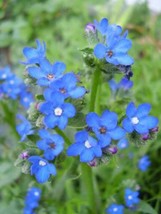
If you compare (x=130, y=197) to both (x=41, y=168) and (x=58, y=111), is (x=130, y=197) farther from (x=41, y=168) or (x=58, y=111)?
(x=58, y=111)

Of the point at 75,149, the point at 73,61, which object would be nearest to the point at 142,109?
the point at 75,149

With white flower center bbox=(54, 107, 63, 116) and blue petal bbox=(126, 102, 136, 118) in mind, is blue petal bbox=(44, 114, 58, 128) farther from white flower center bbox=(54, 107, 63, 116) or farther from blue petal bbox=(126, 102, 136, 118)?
blue petal bbox=(126, 102, 136, 118)

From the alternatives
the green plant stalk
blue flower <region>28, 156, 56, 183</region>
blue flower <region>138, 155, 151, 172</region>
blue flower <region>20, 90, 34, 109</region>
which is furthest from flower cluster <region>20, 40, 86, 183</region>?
blue flower <region>138, 155, 151, 172</region>

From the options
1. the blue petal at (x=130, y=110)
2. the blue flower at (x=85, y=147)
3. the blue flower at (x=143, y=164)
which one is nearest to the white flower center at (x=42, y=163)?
the blue flower at (x=85, y=147)

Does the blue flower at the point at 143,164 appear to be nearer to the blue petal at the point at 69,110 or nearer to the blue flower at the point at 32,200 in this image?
the blue flower at the point at 32,200

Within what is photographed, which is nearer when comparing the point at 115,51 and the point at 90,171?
the point at 115,51

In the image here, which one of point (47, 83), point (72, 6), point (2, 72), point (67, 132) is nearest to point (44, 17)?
point (72, 6)
